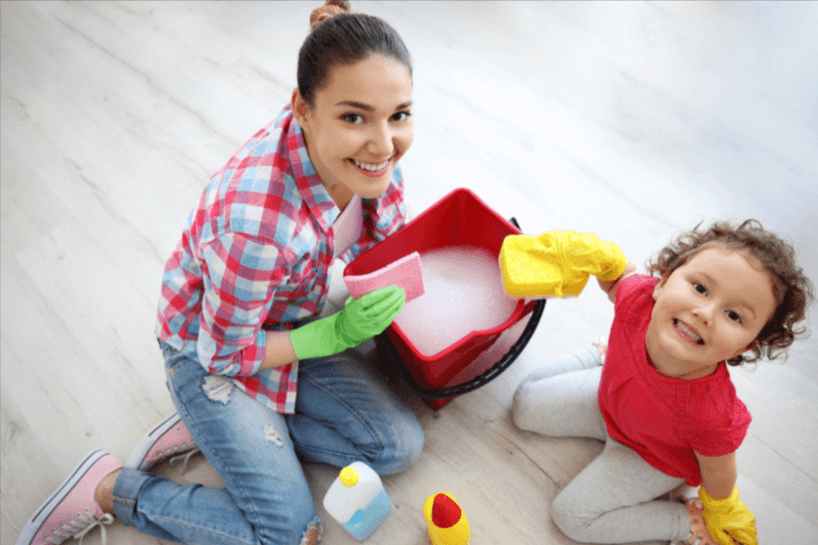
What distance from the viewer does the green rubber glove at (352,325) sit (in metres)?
0.89

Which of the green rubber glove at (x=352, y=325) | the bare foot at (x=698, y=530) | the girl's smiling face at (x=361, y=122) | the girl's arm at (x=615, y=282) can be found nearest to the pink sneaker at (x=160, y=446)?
the green rubber glove at (x=352, y=325)

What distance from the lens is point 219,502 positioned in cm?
98

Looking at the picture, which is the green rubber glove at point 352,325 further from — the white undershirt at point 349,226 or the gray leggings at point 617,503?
the gray leggings at point 617,503

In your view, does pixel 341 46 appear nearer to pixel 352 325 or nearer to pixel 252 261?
pixel 252 261

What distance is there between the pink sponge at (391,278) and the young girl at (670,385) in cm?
35

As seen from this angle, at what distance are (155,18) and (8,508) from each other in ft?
5.33

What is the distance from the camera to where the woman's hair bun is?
30.6 inches

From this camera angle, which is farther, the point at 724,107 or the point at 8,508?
the point at 724,107

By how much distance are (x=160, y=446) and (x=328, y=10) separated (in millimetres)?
889

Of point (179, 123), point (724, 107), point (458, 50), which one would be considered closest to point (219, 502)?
point (179, 123)

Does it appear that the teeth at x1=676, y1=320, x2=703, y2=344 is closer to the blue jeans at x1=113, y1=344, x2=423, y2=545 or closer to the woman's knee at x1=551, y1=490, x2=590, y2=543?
the woman's knee at x1=551, y1=490, x2=590, y2=543

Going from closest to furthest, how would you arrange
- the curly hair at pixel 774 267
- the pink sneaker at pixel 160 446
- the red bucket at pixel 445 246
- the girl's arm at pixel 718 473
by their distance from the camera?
the curly hair at pixel 774 267 < the girl's arm at pixel 718 473 < the red bucket at pixel 445 246 < the pink sneaker at pixel 160 446

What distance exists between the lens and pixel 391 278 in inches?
35.5

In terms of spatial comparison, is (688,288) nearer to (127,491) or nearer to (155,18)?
(127,491)
